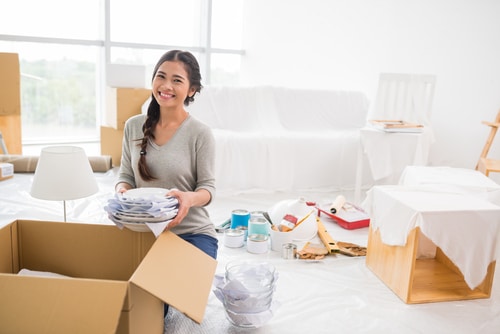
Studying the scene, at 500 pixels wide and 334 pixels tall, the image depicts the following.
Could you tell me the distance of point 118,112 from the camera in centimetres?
379

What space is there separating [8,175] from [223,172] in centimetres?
158

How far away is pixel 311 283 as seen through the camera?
189 centimetres

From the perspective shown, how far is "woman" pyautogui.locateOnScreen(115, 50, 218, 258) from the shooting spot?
4.75 feet

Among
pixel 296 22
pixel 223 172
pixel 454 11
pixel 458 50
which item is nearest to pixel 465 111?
pixel 458 50

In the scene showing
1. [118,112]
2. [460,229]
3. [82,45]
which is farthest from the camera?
[82,45]

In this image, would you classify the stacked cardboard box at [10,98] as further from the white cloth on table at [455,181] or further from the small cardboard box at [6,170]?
the white cloth on table at [455,181]

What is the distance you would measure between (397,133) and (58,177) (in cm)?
221

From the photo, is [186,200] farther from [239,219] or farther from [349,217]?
[349,217]

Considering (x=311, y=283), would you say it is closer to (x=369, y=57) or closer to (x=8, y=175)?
(x=8, y=175)

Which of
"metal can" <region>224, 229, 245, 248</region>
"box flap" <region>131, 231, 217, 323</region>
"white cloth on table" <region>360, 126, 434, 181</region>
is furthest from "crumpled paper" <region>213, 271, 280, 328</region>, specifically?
"white cloth on table" <region>360, 126, 434, 181</region>

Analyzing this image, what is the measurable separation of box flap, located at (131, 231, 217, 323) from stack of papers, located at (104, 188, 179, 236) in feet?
0.14

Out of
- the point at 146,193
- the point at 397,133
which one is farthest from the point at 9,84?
the point at 397,133

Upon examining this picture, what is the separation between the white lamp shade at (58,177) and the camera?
1.55 m

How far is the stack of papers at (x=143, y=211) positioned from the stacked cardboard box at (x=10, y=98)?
118 inches
